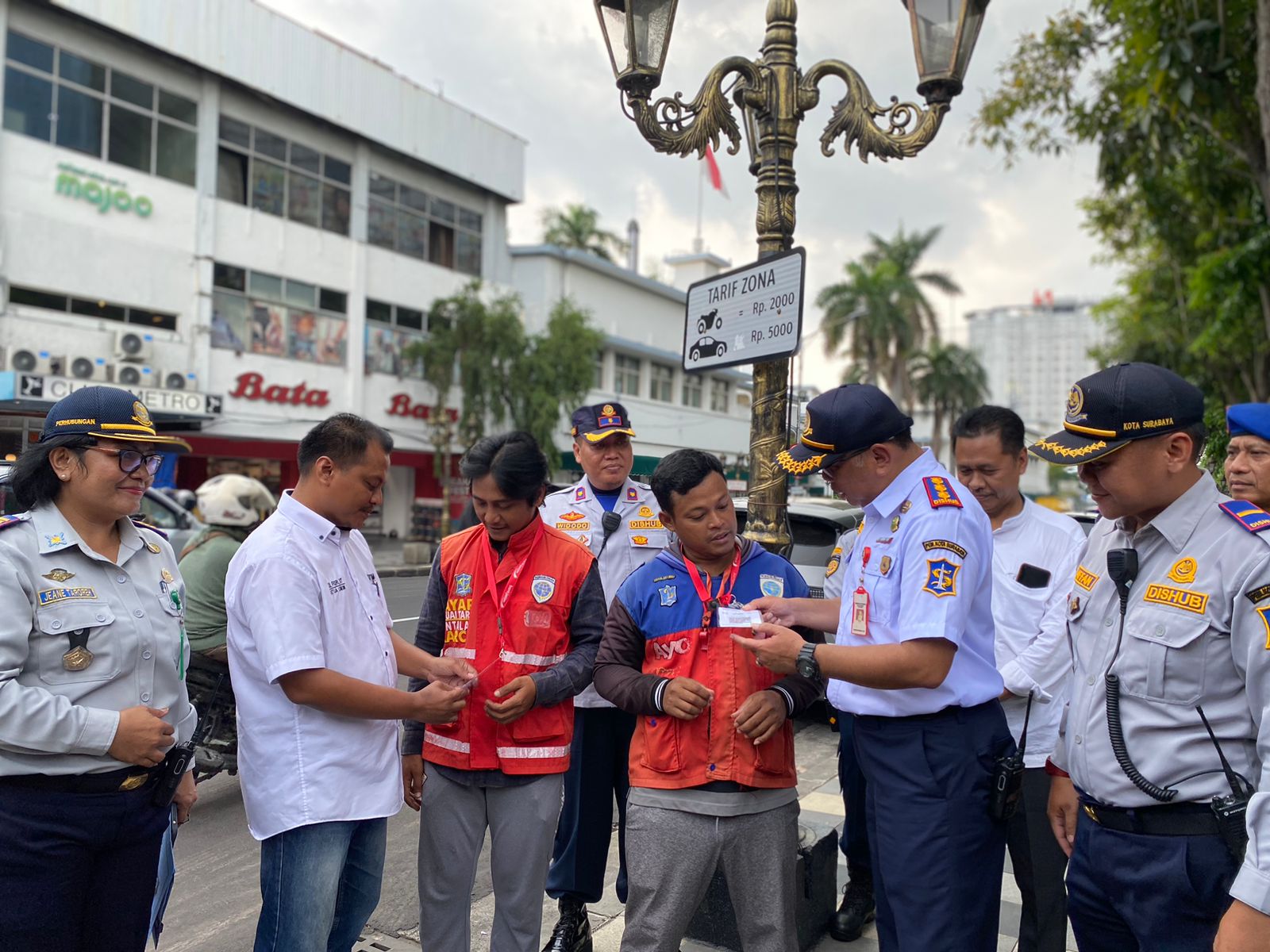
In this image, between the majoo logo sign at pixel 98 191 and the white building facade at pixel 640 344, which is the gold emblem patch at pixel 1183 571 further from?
the white building facade at pixel 640 344

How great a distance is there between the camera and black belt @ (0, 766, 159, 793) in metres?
2.21

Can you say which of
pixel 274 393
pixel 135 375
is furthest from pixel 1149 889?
pixel 274 393

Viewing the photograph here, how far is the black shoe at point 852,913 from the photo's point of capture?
3.58m

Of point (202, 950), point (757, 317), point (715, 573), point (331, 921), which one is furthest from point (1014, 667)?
point (202, 950)

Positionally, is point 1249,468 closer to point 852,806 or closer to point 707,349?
point 852,806

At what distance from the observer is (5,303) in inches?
699

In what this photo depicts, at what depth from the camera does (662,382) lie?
35875 mm

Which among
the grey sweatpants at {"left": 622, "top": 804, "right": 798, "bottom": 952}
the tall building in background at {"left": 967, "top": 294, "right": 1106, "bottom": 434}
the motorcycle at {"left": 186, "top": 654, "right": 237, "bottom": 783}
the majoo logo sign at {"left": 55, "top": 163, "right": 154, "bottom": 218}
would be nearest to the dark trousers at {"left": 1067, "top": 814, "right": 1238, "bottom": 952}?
the grey sweatpants at {"left": 622, "top": 804, "right": 798, "bottom": 952}

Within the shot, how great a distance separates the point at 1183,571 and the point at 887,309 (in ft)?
127

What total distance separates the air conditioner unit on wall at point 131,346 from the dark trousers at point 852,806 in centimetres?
1974

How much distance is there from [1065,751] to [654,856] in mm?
1119

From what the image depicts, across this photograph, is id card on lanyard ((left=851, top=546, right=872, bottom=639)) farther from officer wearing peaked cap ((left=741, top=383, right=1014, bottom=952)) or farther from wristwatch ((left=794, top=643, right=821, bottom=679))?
wristwatch ((left=794, top=643, right=821, bottom=679))

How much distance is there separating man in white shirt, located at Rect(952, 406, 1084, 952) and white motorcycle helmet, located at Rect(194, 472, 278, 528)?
3.32 metres

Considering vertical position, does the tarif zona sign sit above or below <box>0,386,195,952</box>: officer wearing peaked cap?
above
